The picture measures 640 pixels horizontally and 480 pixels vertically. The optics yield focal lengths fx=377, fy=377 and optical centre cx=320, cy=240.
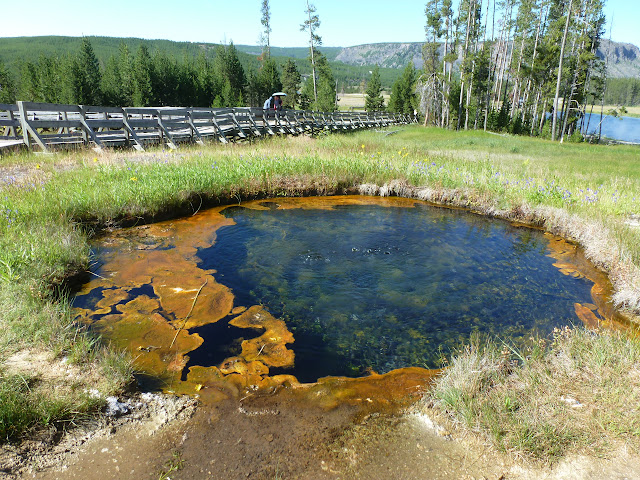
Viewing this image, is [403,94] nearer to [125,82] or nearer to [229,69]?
[229,69]

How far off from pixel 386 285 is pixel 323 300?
3.37 ft

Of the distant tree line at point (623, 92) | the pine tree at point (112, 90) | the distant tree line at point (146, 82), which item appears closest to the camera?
the distant tree line at point (146, 82)

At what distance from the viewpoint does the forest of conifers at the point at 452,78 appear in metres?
→ 32.5

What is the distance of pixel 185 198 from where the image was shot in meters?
8.41

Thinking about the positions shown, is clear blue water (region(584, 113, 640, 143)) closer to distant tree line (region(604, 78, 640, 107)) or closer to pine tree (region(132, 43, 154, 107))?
distant tree line (region(604, 78, 640, 107))

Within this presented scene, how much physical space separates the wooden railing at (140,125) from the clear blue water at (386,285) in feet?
20.2

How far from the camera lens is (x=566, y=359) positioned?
3.37 m

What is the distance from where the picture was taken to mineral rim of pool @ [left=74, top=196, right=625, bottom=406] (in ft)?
12.1

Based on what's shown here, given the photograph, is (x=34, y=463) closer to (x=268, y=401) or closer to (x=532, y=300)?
(x=268, y=401)

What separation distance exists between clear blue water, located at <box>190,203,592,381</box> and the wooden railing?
242 inches

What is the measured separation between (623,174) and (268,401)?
1386 cm

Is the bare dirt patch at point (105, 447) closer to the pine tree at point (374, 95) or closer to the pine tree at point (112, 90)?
the pine tree at point (112, 90)

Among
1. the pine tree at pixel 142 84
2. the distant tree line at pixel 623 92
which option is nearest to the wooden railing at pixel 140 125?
the pine tree at pixel 142 84

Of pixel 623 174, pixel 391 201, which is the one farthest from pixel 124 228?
pixel 623 174
